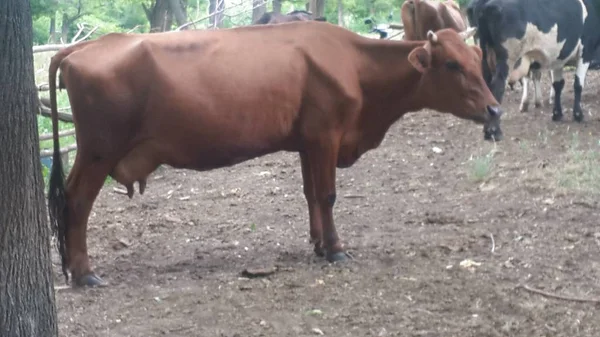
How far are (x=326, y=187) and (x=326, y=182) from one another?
38 mm

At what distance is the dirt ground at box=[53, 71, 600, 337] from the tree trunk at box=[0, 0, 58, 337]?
3.19ft

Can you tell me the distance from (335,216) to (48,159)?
3518 mm

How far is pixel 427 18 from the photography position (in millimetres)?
12539

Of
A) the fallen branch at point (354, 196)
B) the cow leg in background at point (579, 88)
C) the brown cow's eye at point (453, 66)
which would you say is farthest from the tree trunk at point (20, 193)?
the cow leg in background at point (579, 88)

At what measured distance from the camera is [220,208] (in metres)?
8.62

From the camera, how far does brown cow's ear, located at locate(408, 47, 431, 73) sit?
6.61 metres

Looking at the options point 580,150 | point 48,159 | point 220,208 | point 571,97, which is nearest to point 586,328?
point 220,208

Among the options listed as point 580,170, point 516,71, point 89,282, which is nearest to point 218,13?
point 516,71

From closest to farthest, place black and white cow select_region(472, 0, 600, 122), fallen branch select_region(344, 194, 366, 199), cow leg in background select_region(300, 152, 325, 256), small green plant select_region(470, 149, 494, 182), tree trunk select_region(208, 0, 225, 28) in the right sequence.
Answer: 1. cow leg in background select_region(300, 152, 325, 256)
2. fallen branch select_region(344, 194, 366, 199)
3. small green plant select_region(470, 149, 494, 182)
4. black and white cow select_region(472, 0, 600, 122)
5. tree trunk select_region(208, 0, 225, 28)

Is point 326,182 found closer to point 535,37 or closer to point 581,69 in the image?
point 535,37

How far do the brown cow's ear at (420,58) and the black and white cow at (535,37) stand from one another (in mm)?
4975

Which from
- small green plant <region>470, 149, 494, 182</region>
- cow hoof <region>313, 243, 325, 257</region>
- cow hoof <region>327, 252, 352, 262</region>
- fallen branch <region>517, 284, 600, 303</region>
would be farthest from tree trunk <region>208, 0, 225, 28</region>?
fallen branch <region>517, 284, 600, 303</region>

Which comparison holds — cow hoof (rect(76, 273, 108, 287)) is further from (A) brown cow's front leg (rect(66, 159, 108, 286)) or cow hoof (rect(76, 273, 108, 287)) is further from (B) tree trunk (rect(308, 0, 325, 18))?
(B) tree trunk (rect(308, 0, 325, 18))

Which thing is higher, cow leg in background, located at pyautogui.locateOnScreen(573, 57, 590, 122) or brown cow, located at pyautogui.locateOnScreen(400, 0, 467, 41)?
brown cow, located at pyautogui.locateOnScreen(400, 0, 467, 41)
